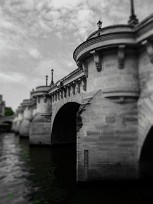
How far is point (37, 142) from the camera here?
30719mm

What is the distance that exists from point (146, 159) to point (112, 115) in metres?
2.82

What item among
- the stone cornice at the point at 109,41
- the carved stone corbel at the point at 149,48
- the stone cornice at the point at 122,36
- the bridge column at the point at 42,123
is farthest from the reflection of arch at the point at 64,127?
the carved stone corbel at the point at 149,48

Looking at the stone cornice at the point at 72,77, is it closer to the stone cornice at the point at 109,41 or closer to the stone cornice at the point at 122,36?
the stone cornice at the point at 109,41

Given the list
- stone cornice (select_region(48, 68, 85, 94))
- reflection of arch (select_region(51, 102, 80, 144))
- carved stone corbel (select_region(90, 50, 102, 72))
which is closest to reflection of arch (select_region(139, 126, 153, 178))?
carved stone corbel (select_region(90, 50, 102, 72))

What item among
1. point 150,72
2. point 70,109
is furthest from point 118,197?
point 70,109

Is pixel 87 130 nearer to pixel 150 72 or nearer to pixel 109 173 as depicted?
pixel 109 173

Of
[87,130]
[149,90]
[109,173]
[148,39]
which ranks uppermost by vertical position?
[148,39]

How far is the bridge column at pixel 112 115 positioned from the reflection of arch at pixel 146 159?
35 centimetres

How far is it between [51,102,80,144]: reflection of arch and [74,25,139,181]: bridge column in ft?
57.1

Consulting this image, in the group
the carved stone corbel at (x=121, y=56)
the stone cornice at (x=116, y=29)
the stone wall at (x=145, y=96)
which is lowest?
the stone wall at (x=145, y=96)

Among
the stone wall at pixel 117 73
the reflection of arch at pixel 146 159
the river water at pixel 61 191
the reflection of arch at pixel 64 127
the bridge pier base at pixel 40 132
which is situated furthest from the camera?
the bridge pier base at pixel 40 132

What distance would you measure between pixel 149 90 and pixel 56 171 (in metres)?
→ 9.65

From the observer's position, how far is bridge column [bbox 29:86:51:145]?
30.7 m

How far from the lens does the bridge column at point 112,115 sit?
10.5 metres
